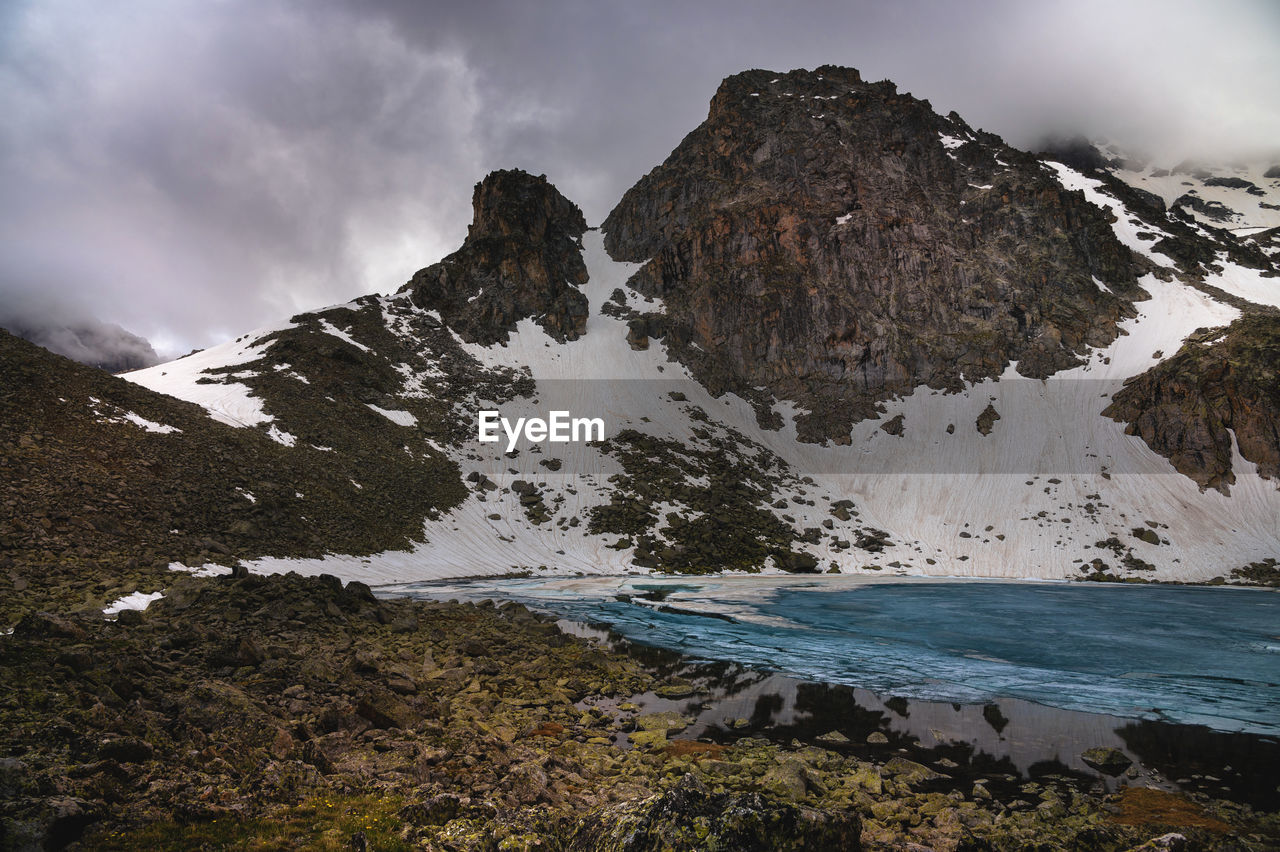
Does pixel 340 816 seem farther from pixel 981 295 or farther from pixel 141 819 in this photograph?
pixel 981 295

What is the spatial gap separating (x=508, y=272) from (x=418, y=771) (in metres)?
104

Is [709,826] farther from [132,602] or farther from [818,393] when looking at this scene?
[818,393]

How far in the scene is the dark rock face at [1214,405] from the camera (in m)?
76.9

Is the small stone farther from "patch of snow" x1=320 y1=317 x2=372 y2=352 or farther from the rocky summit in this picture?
"patch of snow" x1=320 y1=317 x2=372 y2=352

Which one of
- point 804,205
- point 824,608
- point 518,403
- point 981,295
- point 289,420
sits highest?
point 804,205

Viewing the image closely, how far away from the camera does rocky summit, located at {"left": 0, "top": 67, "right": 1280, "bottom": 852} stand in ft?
30.6

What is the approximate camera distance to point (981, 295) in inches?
4163

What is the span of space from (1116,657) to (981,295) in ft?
319

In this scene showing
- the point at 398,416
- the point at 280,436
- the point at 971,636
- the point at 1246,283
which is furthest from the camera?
the point at 1246,283

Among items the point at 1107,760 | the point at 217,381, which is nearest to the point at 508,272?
the point at 217,381

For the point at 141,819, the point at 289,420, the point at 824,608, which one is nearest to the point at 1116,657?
the point at 824,608

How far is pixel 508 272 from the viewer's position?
10619 cm

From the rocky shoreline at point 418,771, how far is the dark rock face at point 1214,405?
9268cm

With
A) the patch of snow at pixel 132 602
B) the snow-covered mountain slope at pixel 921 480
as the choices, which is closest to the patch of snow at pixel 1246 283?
the snow-covered mountain slope at pixel 921 480
